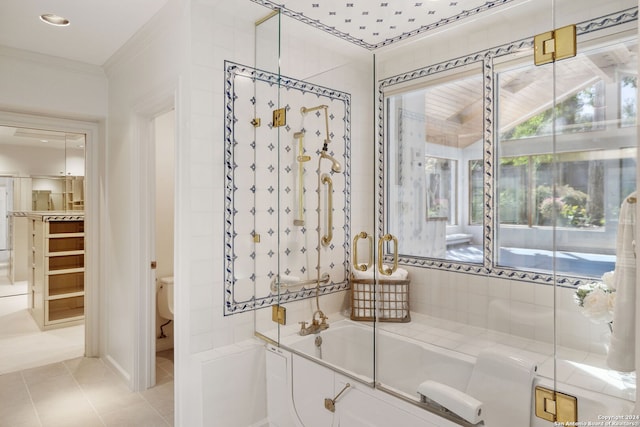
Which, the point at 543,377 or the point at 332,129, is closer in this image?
the point at 543,377

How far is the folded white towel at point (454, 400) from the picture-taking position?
1.46 m

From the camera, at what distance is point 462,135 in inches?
70.3

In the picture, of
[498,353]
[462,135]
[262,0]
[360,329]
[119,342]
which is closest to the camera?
[498,353]

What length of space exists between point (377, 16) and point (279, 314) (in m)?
1.85

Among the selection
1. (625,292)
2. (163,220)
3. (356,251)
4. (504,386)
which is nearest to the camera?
(625,292)

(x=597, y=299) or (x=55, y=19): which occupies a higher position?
(x=55, y=19)

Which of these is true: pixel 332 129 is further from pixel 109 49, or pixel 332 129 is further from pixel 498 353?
pixel 109 49

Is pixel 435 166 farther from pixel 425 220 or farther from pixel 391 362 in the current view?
pixel 391 362

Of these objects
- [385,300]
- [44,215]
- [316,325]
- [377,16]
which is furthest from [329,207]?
[44,215]

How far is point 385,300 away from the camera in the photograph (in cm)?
188

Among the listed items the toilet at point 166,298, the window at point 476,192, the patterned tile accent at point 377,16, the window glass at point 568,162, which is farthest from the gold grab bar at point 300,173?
the toilet at point 166,298

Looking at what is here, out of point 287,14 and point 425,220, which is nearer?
point 425,220

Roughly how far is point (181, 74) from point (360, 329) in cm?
173

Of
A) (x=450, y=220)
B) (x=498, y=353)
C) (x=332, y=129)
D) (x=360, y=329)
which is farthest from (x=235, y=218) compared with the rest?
(x=498, y=353)
